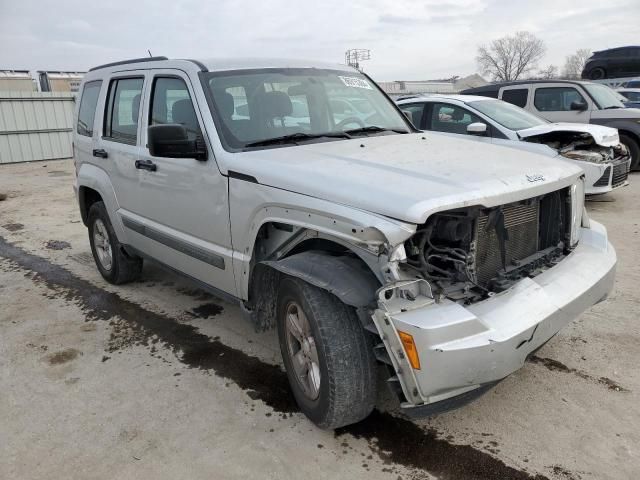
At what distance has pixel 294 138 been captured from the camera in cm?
346

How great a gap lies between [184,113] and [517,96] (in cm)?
845

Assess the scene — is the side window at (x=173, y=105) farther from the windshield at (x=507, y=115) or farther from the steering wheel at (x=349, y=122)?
the windshield at (x=507, y=115)

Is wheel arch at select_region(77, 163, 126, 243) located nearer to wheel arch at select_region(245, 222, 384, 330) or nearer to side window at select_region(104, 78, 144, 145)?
side window at select_region(104, 78, 144, 145)

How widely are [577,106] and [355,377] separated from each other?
30.5 feet

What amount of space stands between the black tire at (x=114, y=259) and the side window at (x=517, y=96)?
8.06m

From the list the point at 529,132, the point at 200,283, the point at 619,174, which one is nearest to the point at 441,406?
the point at 200,283

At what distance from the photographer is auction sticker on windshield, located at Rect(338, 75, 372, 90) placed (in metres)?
4.20

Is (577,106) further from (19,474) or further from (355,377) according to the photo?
(19,474)

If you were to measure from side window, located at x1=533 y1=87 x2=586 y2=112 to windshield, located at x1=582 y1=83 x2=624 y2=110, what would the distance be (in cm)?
27

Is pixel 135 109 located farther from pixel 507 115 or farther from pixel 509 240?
pixel 507 115

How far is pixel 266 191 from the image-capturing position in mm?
2953

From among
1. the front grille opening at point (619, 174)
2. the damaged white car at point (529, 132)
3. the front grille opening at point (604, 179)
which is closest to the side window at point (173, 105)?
the damaged white car at point (529, 132)

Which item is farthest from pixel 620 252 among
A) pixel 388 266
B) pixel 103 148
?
pixel 103 148

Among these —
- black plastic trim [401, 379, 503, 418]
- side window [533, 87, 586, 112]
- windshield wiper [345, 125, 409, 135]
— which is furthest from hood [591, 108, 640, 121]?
black plastic trim [401, 379, 503, 418]
